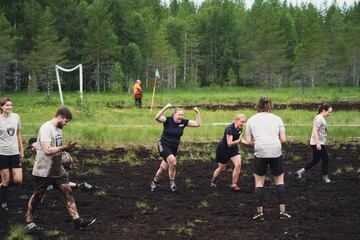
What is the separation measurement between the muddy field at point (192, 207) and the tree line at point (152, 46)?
3124cm

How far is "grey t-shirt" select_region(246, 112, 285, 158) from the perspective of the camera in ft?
25.4

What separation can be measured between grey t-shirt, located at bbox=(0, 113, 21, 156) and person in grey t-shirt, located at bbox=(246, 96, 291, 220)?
4.02 m

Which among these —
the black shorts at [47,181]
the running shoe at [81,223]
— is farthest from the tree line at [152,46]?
the running shoe at [81,223]

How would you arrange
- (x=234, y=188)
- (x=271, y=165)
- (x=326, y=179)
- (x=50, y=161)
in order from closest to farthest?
1. (x=50, y=161)
2. (x=271, y=165)
3. (x=234, y=188)
4. (x=326, y=179)

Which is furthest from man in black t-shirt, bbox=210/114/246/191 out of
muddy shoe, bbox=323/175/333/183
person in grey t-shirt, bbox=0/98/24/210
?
person in grey t-shirt, bbox=0/98/24/210

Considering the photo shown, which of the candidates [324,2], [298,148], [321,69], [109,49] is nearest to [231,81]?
[321,69]

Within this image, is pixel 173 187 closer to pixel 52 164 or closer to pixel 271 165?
pixel 271 165

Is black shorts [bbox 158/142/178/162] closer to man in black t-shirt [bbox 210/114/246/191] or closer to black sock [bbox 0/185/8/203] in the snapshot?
man in black t-shirt [bbox 210/114/246/191]

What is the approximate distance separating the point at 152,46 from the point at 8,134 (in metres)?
59.3

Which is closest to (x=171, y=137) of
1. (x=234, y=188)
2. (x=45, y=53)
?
(x=234, y=188)

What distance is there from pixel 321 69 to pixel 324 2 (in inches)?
1662

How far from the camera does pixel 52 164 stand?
24.0 ft

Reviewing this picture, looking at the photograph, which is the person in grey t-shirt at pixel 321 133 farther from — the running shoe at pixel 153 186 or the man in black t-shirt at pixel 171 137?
the running shoe at pixel 153 186

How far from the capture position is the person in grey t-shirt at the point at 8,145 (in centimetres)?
858
